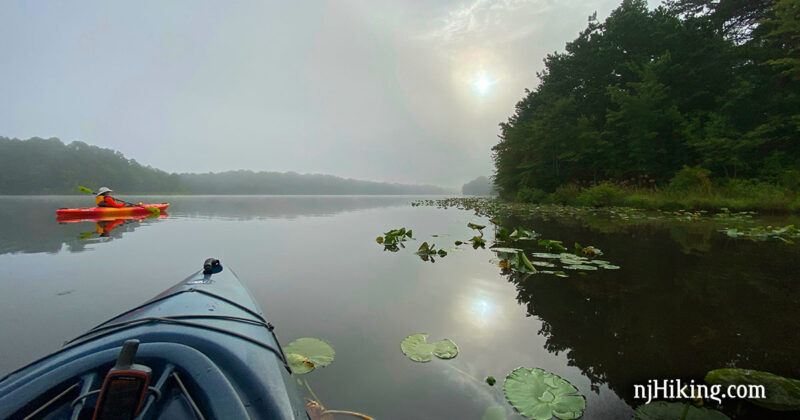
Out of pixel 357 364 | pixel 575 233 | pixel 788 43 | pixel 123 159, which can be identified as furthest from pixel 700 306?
pixel 123 159

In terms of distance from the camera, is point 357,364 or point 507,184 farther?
point 507,184

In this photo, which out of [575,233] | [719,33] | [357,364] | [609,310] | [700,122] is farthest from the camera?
[719,33]

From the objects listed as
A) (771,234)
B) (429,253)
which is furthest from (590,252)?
(771,234)

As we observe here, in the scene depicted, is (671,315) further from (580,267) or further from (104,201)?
(104,201)

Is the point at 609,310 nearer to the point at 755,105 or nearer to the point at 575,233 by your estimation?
the point at 575,233

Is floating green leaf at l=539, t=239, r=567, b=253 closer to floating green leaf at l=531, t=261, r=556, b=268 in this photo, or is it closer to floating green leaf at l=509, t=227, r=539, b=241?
floating green leaf at l=531, t=261, r=556, b=268

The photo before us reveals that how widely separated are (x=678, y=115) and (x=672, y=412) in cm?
2250

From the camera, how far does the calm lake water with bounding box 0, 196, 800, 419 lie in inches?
70.6

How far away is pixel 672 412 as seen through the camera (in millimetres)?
1412

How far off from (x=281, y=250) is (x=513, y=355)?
511 centimetres

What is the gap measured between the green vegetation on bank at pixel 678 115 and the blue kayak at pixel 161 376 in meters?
17.6

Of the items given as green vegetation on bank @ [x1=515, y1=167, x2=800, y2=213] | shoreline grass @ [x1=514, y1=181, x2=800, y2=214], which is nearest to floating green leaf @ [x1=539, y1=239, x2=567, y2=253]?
shoreline grass @ [x1=514, y1=181, x2=800, y2=214]

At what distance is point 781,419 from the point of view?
1389mm

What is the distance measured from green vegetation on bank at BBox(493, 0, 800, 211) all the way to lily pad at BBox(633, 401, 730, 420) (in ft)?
51.8
